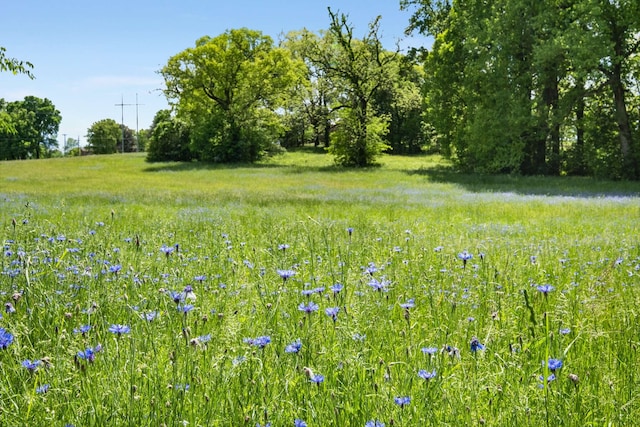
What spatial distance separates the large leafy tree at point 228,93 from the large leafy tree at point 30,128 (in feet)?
139

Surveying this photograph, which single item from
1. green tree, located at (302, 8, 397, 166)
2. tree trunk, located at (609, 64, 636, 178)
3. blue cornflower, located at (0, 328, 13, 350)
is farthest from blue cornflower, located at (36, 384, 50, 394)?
A: green tree, located at (302, 8, 397, 166)

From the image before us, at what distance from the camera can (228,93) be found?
1930 inches

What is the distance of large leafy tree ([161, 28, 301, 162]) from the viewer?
4631cm

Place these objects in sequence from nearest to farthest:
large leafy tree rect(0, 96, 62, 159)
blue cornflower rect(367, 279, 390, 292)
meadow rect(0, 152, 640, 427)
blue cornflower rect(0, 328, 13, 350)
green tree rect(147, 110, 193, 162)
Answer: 1. blue cornflower rect(0, 328, 13, 350)
2. meadow rect(0, 152, 640, 427)
3. blue cornflower rect(367, 279, 390, 292)
4. green tree rect(147, 110, 193, 162)
5. large leafy tree rect(0, 96, 62, 159)

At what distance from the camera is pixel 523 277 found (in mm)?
5695

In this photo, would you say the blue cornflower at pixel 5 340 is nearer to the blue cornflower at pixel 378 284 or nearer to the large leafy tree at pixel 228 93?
the blue cornflower at pixel 378 284

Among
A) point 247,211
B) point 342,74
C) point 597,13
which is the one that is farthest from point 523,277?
point 342,74

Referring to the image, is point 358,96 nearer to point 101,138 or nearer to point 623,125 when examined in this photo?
point 623,125

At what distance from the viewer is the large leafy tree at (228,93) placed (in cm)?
4631

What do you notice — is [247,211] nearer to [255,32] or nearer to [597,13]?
[597,13]

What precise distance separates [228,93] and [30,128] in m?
57.6

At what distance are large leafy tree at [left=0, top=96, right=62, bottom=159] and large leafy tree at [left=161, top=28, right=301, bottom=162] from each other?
139 ft

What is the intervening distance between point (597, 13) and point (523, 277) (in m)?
22.8

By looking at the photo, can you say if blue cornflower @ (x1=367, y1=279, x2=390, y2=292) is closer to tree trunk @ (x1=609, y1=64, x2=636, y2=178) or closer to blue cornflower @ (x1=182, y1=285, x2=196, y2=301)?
blue cornflower @ (x1=182, y1=285, x2=196, y2=301)
